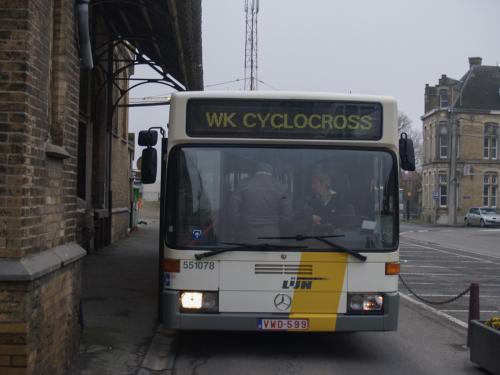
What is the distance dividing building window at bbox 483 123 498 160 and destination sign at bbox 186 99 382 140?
64.2m

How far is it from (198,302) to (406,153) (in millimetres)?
2808

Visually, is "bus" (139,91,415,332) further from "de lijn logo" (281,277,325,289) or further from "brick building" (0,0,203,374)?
"brick building" (0,0,203,374)

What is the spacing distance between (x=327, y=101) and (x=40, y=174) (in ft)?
11.8

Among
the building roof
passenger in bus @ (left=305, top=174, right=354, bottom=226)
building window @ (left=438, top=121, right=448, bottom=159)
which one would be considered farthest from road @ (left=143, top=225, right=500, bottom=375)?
building window @ (left=438, top=121, right=448, bottom=159)

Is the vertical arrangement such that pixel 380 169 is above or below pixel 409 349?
above

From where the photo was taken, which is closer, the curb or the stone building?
the curb

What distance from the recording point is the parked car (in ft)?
189

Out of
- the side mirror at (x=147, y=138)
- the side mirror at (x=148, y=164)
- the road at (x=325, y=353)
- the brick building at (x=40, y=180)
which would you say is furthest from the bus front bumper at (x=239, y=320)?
the side mirror at (x=147, y=138)

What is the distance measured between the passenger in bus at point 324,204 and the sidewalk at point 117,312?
94.2 inches

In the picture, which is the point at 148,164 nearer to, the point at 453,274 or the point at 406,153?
the point at 406,153

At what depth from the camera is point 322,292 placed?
7.61 meters

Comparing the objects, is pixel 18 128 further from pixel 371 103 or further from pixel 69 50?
pixel 371 103

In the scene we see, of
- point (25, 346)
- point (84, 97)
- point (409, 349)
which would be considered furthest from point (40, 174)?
point (84, 97)

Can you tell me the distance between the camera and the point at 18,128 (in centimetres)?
500
